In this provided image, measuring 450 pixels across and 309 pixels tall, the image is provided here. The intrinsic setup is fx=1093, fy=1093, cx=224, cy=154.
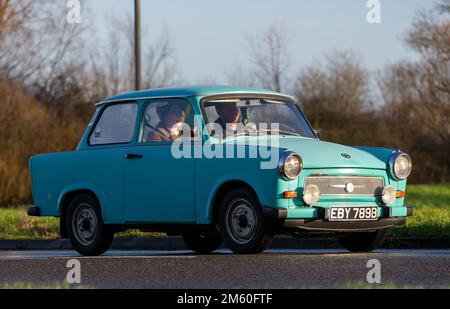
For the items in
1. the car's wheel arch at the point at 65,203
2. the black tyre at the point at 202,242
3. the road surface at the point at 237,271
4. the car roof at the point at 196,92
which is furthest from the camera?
the black tyre at the point at 202,242

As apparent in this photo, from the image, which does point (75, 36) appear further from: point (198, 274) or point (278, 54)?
point (198, 274)

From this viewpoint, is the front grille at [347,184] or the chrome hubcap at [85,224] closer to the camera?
the front grille at [347,184]

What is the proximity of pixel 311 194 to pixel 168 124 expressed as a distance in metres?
2.00

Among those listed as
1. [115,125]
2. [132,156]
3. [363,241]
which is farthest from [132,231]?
[363,241]

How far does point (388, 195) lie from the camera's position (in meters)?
11.1

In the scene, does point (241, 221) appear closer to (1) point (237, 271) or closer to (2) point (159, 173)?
(2) point (159, 173)

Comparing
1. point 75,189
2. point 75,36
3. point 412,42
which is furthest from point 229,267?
point 412,42

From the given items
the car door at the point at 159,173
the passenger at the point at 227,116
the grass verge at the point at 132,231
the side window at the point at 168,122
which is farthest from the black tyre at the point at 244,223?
the grass verge at the point at 132,231

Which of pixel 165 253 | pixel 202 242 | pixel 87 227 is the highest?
pixel 87 227

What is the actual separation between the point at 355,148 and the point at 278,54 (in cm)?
4094

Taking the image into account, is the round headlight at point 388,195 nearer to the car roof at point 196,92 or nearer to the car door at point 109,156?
the car roof at point 196,92

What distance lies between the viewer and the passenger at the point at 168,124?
37.9 feet

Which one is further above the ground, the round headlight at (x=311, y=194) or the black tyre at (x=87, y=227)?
the round headlight at (x=311, y=194)

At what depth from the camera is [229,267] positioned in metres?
9.63
